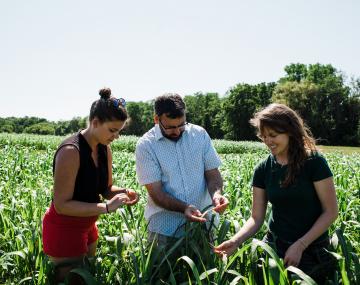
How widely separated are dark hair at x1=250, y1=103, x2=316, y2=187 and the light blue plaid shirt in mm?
644

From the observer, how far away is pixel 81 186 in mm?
2590

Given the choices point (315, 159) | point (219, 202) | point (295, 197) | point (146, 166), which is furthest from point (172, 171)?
point (315, 159)

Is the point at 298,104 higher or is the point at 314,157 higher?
the point at 298,104

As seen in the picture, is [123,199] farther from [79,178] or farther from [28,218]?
[28,218]

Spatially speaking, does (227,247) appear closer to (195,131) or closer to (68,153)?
(195,131)

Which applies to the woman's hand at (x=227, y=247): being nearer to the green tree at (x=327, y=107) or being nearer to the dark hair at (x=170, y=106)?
the dark hair at (x=170, y=106)

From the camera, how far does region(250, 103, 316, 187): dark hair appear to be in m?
2.29

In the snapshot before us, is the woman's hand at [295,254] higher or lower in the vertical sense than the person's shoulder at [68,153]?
lower

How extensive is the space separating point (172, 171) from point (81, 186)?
62 cm

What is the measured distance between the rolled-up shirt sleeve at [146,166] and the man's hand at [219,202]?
0.41 metres

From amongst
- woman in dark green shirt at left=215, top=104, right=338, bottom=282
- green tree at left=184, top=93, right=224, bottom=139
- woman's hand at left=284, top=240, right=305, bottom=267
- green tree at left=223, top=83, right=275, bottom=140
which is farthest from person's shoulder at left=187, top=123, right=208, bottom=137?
green tree at left=184, top=93, right=224, bottom=139

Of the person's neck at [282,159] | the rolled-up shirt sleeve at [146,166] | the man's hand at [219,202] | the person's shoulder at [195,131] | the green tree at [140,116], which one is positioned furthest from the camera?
the green tree at [140,116]

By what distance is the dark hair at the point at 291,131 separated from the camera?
2293 mm

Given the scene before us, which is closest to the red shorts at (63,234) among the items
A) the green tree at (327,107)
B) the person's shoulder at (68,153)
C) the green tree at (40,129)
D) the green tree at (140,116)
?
the person's shoulder at (68,153)
